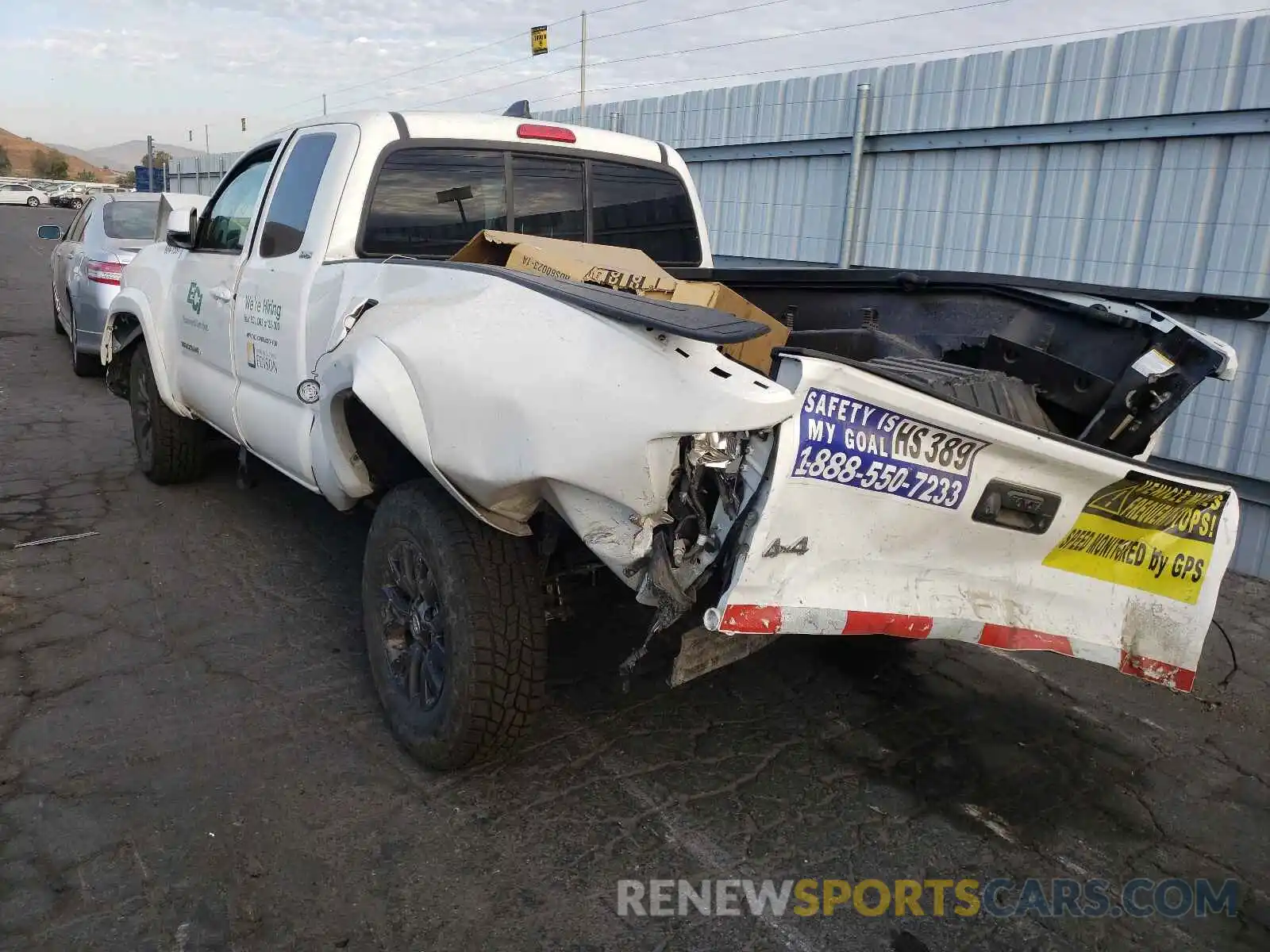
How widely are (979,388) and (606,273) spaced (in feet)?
4.55

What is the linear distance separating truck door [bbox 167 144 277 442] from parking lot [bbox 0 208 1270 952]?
93cm

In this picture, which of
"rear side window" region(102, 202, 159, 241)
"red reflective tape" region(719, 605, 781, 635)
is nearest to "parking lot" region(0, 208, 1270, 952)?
"red reflective tape" region(719, 605, 781, 635)

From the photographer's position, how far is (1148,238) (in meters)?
6.09

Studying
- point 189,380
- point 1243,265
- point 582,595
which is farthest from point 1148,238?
point 189,380

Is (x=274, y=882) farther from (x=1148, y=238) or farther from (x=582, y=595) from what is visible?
(x=1148, y=238)

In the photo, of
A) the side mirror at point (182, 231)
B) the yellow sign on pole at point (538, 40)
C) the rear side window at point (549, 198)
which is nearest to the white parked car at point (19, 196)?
the yellow sign on pole at point (538, 40)

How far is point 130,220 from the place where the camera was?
9789mm

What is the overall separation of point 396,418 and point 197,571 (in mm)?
2484

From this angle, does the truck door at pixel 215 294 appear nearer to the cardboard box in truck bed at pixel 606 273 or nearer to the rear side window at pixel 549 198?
the rear side window at pixel 549 198

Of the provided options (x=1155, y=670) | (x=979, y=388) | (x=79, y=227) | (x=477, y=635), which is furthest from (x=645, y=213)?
(x=79, y=227)

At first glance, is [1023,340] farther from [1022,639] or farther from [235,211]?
[235,211]

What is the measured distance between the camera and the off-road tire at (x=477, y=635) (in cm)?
294

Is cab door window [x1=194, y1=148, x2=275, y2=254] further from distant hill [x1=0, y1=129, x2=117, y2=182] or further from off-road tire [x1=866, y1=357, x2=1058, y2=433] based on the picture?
distant hill [x1=0, y1=129, x2=117, y2=182]

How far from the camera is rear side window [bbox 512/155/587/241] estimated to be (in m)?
4.22
